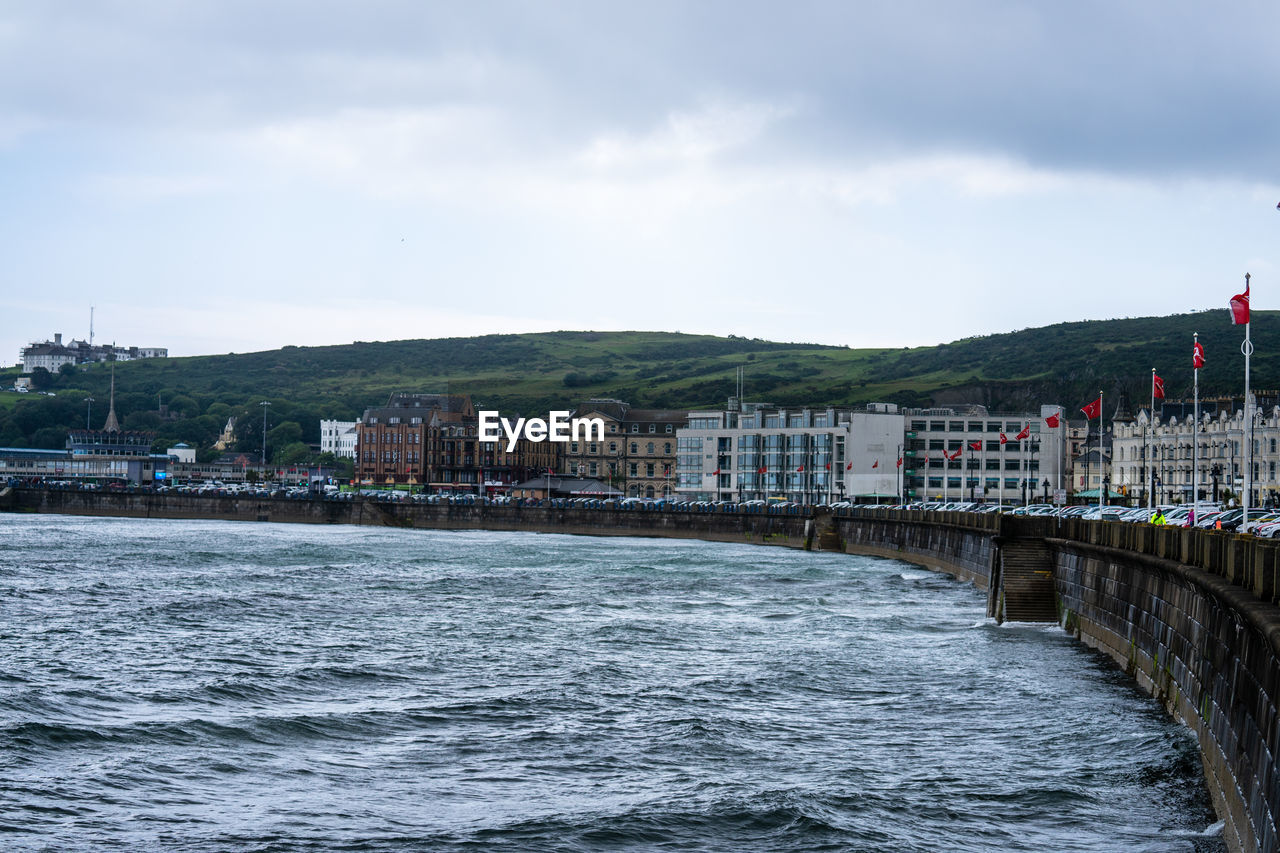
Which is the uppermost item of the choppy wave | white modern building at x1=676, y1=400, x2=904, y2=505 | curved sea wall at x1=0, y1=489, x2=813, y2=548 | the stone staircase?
white modern building at x1=676, y1=400, x2=904, y2=505

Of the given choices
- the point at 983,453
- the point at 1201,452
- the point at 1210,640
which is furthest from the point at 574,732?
the point at 983,453

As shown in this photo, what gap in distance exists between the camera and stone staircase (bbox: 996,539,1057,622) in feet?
157

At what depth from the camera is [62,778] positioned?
80.1ft

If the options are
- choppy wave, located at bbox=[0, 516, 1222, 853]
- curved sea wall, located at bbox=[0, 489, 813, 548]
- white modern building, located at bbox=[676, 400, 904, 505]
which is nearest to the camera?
choppy wave, located at bbox=[0, 516, 1222, 853]

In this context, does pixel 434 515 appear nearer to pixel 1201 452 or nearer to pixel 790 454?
pixel 790 454

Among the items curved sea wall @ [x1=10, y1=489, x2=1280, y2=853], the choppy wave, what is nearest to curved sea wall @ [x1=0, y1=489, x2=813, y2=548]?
curved sea wall @ [x1=10, y1=489, x2=1280, y2=853]

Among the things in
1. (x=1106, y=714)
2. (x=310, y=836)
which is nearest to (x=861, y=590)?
(x=1106, y=714)

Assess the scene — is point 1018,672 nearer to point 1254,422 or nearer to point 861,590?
point 861,590

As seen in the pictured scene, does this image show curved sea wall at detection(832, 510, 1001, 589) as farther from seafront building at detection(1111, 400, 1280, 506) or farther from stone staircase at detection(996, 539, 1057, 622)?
seafront building at detection(1111, 400, 1280, 506)

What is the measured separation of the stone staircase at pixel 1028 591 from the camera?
157ft

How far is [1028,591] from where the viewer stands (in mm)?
48406

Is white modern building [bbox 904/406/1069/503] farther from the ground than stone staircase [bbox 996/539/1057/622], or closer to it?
farther from the ground

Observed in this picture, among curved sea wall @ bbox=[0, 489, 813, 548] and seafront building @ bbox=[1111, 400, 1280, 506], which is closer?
seafront building @ bbox=[1111, 400, 1280, 506]

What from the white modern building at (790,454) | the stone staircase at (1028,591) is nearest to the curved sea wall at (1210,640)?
the stone staircase at (1028,591)
